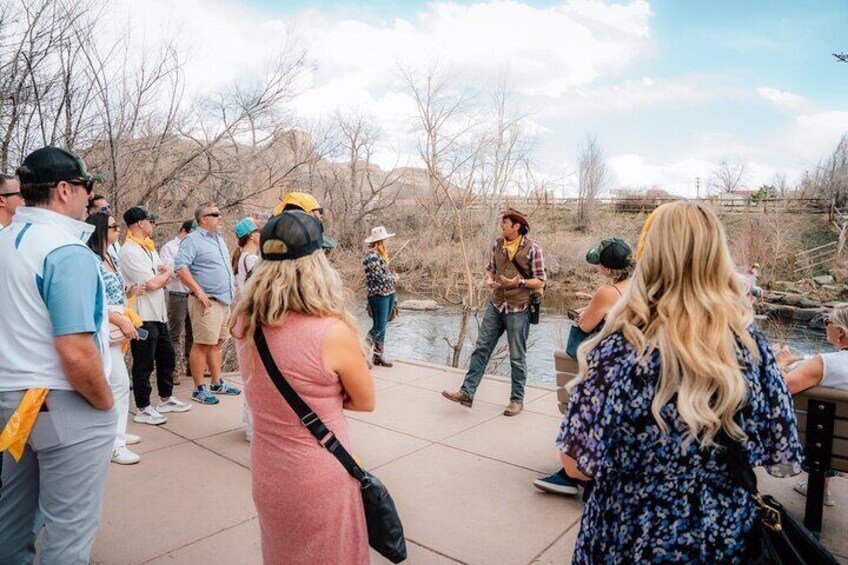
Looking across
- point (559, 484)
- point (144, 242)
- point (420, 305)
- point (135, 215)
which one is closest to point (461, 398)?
point (559, 484)

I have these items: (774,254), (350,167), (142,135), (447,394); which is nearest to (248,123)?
(142,135)

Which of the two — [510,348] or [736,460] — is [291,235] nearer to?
[736,460]

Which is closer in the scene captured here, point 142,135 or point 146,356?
point 146,356

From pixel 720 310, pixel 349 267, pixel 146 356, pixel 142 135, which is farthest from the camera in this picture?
pixel 349 267

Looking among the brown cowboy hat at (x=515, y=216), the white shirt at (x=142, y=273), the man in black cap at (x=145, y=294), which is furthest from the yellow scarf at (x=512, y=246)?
the white shirt at (x=142, y=273)

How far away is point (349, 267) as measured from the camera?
57.4 ft

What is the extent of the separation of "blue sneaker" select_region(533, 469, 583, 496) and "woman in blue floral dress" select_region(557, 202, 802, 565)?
204 cm

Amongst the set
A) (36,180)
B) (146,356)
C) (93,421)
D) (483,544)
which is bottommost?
(483,544)

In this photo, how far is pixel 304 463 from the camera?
5.98 feet

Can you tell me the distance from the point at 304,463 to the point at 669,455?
42.9 inches

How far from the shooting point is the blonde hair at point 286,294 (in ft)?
5.99

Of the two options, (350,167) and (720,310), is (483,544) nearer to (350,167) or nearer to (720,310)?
(720,310)

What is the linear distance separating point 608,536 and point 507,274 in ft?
11.8

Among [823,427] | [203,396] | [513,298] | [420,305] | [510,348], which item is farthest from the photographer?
[420,305]
